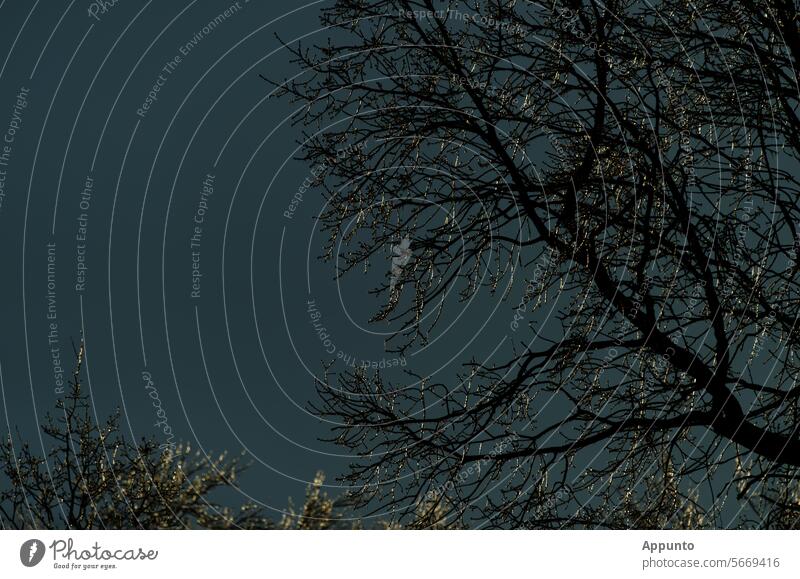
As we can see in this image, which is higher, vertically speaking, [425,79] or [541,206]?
[425,79]

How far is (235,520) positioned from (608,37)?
5856mm

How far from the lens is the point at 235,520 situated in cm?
815

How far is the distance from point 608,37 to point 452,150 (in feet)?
6.36

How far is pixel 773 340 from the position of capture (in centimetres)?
926
